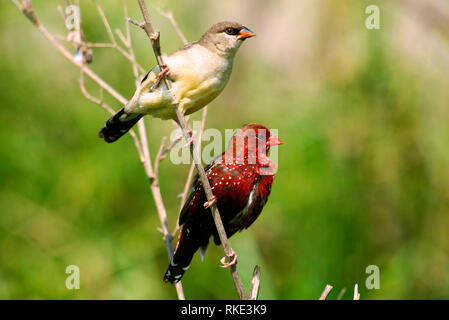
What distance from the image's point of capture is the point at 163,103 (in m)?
2.88

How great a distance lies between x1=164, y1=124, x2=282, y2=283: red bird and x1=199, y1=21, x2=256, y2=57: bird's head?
1.62 ft

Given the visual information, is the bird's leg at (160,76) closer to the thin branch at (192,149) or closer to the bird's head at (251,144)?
the thin branch at (192,149)

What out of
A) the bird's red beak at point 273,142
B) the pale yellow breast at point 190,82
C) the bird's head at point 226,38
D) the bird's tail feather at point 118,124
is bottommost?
the bird's red beak at point 273,142

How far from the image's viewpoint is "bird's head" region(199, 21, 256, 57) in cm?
301

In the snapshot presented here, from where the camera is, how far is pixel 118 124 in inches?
125

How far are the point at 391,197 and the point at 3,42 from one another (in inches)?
143

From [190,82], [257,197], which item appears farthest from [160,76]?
[257,197]

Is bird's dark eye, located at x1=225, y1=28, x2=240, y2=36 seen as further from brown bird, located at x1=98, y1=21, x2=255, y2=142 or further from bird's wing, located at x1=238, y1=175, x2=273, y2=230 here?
bird's wing, located at x1=238, y1=175, x2=273, y2=230

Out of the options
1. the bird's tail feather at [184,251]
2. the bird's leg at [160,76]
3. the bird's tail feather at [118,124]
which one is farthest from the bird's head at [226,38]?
the bird's tail feather at [184,251]

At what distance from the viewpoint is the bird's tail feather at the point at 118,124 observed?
314 cm

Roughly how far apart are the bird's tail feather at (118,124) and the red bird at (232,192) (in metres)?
0.53

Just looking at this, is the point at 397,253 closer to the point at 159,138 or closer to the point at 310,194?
the point at 310,194

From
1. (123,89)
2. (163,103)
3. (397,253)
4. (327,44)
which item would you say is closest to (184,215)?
(163,103)

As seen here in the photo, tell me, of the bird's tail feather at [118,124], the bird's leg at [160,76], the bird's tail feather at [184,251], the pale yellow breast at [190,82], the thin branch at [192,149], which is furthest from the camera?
the bird's tail feather at [184,251]
